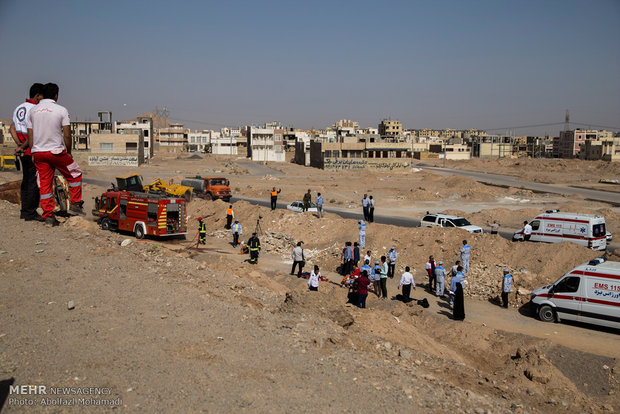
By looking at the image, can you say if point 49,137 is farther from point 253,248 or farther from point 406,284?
point 406,284

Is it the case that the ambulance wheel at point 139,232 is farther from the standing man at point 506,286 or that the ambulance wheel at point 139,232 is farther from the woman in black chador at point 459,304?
the standing man at point 506,286

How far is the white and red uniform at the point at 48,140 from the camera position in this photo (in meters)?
9.33

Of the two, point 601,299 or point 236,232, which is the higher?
point 236,232

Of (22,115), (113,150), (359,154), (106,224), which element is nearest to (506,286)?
(22,115)

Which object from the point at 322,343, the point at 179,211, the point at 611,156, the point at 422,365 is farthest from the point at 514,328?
the point at 611,156

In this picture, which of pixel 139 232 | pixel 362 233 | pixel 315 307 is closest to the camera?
pixel 315 307

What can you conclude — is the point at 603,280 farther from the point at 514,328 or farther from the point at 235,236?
the point at 235,236

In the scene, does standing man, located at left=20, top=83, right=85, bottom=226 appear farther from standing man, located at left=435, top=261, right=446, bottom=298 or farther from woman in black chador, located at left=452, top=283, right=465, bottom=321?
standing man, located at left=435, top=261, right=446, bottom=298

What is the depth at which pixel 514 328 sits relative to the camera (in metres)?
14.5

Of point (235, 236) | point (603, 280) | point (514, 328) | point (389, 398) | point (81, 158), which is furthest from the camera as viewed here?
point (81, 158)

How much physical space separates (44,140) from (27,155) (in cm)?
116

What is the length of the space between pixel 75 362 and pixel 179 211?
16687 millimetres

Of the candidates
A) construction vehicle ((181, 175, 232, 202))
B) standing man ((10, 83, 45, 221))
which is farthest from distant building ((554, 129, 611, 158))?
standing man ((10, 83, 45, 221))

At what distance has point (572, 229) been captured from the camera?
2267cm
